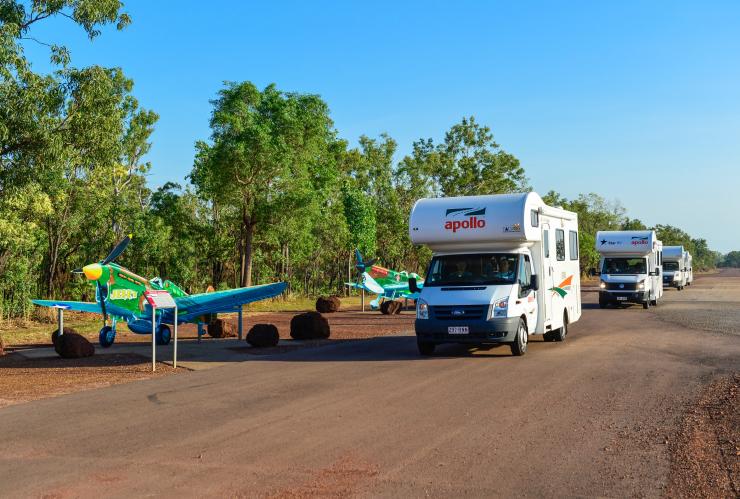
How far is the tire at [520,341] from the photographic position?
14.0m

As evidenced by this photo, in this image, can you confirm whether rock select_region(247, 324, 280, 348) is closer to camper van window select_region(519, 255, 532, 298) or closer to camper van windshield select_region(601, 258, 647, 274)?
camper van window select_region(519, 255, 532, 298)

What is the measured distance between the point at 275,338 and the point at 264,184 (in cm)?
1680

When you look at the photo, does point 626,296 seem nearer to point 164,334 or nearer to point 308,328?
point 308,328

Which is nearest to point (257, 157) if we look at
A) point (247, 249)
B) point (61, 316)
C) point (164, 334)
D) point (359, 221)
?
point (247, 249)

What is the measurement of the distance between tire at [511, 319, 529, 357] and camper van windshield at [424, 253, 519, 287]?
966 mm

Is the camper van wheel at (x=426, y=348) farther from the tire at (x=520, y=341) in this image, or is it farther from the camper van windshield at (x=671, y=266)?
the camper van windshield at (x=671, y=266)

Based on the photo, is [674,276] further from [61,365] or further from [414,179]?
[61,365]

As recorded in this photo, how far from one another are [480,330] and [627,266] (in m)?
18.2

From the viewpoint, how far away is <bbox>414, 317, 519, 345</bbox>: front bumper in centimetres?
1352

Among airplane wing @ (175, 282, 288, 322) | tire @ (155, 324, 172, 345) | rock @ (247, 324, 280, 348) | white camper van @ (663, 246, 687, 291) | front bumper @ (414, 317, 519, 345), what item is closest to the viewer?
front bumper @ (414, 317, 519, 345)

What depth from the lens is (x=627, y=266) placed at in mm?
29578

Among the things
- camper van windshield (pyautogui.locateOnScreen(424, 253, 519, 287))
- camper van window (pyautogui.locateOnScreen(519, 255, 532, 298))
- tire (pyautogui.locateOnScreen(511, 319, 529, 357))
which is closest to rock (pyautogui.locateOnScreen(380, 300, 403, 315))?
camper van windshield (pyautogui.locateOnScreen(424, 253, 519, 287))

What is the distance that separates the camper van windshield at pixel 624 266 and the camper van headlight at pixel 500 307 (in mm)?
17793

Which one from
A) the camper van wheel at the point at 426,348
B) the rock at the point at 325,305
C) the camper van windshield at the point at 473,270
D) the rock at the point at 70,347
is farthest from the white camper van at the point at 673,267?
the rock at the point at 70,347
